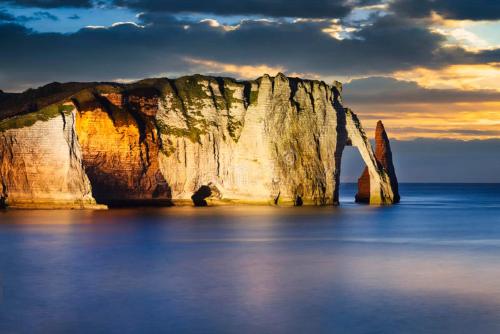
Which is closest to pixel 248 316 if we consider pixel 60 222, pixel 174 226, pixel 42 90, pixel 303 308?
pixel 303 308

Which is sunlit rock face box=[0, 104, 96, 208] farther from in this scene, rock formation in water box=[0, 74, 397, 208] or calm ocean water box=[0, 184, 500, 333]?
calm ocean water box=[0, 184, 500, 333]

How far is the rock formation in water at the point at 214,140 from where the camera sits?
266 feet

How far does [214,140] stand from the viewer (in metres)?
84.9

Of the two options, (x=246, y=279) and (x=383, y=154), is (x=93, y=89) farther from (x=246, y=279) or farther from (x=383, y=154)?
(x=246, y=279)

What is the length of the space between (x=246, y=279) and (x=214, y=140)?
57.0 m

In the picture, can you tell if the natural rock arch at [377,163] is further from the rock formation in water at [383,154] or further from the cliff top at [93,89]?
the cliff top at [93,89]

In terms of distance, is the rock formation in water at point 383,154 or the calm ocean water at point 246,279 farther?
the rock formation in water at point 383,154

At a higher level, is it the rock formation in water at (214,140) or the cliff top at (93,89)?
the cliff top at (93,89)

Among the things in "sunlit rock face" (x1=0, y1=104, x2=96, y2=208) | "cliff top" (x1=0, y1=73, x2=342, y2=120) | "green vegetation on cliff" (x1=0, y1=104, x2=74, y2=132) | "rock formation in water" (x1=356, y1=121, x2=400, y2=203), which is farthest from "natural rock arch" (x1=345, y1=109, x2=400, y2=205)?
"green vegetation on cliff" (x1=0, y1=104, x2=74, y2=132)

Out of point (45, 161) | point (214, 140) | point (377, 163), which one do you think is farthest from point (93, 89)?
point (377, 163)

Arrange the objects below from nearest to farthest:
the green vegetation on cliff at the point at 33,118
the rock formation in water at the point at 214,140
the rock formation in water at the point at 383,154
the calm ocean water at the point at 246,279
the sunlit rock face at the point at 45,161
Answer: the calm ocean water at the point at 246,279 < the sunlit rock face at the point at 45,161 < the green vegetation on cliff at the point at 33,118 < the rock formation in water at the point at 214,140 < the rock formation in water at the point at 383,154

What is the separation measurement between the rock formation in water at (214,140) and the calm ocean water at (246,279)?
92.0 feet

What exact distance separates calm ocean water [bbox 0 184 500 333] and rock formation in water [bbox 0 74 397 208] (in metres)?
28.0

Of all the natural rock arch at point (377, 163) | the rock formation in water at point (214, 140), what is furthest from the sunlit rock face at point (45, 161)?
the natural rock arch at point (377, 163)
